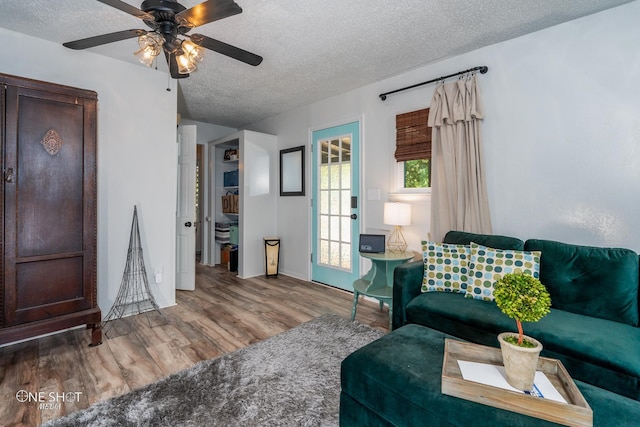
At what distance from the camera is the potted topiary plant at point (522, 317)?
107 cm

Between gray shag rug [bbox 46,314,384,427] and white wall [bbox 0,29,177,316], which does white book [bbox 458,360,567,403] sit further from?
white wall [bbox 0,29,177,316]

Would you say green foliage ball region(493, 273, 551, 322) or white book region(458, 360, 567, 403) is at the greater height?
green foliage ball region(493, 273, 551, 322)

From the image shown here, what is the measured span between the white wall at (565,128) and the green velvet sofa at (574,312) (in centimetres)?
28

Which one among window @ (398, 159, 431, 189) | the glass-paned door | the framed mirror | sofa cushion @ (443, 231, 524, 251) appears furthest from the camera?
the framed mirror

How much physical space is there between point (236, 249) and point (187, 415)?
3.42 m

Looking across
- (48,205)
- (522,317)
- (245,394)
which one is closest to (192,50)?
(48,205)

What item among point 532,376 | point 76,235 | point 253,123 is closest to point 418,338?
point 532,376

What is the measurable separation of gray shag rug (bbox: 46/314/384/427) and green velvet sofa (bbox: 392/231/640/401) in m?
0.67

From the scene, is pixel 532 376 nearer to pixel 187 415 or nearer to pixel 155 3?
pixel 187 415

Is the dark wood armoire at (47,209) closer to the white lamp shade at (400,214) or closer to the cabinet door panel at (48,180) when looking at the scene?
the cabinet door panel at (48,180)

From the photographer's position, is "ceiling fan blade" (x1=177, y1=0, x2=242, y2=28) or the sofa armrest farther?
the sofa armrest

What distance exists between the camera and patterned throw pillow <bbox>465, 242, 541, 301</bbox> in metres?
2.07

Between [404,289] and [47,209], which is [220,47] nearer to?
[47,209]

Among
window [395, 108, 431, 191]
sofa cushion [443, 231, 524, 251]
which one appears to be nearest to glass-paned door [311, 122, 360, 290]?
window [395, 108, 431, 191]
